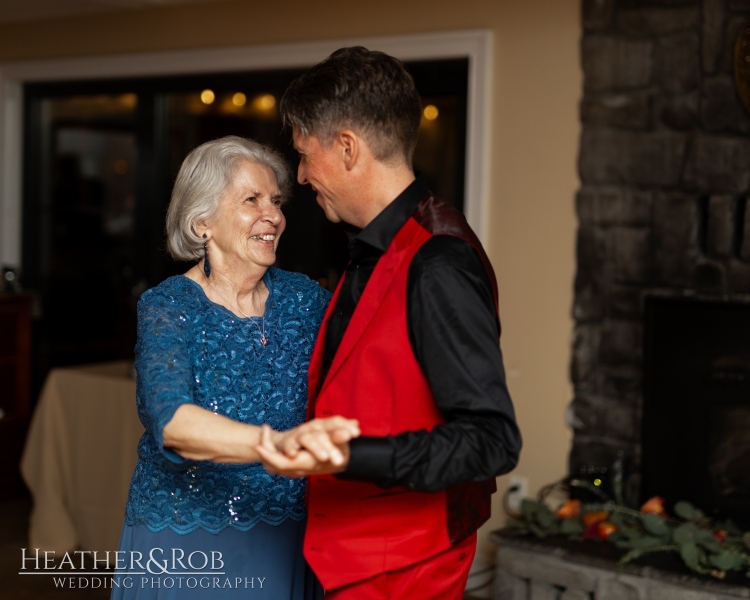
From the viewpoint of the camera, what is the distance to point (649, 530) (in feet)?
10.7

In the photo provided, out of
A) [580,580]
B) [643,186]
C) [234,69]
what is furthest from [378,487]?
[234,69]

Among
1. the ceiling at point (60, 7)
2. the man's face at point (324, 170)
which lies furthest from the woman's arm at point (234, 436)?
the ceiling at point (60, 7)

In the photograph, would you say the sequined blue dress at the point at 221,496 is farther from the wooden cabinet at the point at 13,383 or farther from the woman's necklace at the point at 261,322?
the wooden cabinet at the point at 13,383

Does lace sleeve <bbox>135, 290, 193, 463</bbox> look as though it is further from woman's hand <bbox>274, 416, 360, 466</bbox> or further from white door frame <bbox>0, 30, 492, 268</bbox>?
white door frame <bbox>0, 30, 492, 268</bbox>

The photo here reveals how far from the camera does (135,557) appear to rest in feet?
6.30

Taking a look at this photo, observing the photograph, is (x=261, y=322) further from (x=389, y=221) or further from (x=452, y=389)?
(x=452, y=389)

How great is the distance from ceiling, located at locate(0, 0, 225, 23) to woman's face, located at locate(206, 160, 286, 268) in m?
3.11

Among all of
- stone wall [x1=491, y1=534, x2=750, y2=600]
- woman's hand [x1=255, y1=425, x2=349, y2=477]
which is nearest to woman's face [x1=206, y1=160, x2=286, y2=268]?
woman's hand [x1=255, y1=425, x2=349, y2=477]

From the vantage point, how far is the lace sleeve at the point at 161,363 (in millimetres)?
1526

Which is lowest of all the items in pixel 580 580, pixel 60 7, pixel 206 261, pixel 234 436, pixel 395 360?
pixel 580 580

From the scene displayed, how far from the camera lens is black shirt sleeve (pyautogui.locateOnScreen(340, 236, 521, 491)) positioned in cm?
140

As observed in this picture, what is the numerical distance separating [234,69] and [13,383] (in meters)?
2.15

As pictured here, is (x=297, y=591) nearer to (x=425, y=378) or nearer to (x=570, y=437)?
(x=425, y=378)

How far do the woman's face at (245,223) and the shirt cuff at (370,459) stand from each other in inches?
28.2
